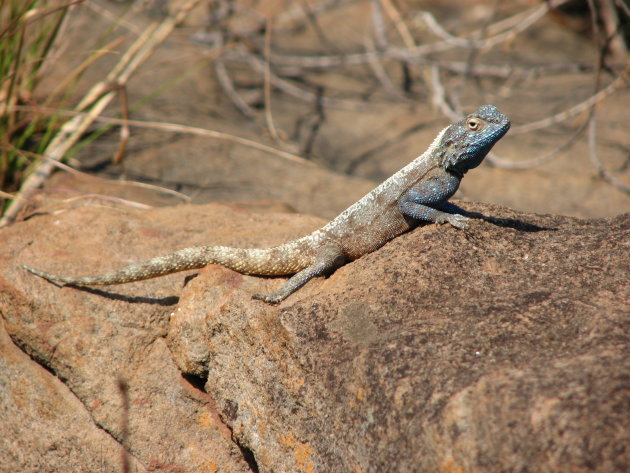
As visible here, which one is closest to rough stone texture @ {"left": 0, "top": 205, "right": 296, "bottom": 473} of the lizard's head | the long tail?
the long tail

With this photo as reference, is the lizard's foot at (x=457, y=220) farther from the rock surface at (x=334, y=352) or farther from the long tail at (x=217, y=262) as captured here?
the long tail at (x=217, y=262)

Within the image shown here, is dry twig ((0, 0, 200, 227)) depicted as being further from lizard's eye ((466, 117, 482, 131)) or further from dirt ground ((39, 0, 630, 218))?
lizard's eye ((466, 117, 482, 131))

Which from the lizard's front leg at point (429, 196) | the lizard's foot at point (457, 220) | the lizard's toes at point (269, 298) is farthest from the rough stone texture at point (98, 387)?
the lizard's foot at point (457, 220)

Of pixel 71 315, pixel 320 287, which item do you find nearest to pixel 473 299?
pixel 320 287

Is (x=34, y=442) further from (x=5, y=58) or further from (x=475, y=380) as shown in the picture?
(x=5, y=58)

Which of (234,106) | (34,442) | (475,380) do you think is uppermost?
(475,380)

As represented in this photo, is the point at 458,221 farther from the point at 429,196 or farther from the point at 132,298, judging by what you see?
the point at 132,298
